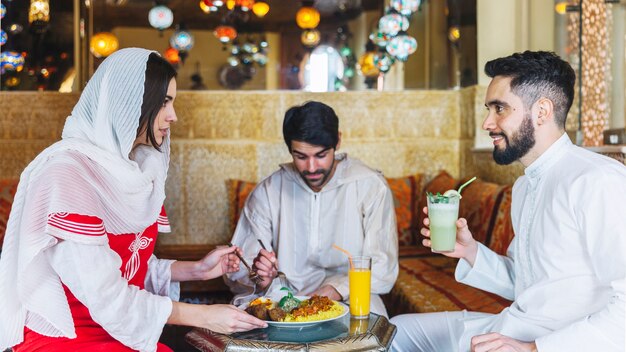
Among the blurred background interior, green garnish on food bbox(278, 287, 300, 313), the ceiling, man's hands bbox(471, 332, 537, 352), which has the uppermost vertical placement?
the ceiling

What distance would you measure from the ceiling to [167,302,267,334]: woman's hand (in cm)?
501

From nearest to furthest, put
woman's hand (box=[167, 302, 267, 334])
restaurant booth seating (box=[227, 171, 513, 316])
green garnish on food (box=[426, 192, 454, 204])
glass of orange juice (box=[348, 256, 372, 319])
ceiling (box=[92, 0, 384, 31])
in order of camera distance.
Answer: woman's hand (box=[167, 302, 267, 334]) → green garnish on food (box=[426, 192, 454, 204]) → glass of orange juice (box=[348, 256, 372, 319]) → restaurant booth seating (box=[227, 171, 513, 316]) → ceiling (box=[92, 0, 384, 31])

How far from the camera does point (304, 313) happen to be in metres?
2.29

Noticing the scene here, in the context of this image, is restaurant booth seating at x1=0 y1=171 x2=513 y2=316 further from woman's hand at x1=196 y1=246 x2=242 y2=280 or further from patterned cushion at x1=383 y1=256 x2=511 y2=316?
woman's hand at x1=196 y1=246 x2=242 y2=280

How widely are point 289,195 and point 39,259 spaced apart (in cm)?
Result: 165

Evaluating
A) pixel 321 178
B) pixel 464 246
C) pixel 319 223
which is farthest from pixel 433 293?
pixel 464 246

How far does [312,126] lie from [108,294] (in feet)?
4.89

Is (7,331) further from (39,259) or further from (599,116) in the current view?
(599,116)

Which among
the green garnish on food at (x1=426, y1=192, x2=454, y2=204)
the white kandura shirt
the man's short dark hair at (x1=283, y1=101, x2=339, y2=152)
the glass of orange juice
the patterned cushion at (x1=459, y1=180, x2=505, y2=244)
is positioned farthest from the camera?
the patterned cushion at (x1=459, y1=180, x2=505, y2=244)

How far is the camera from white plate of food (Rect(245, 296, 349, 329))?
226 cm

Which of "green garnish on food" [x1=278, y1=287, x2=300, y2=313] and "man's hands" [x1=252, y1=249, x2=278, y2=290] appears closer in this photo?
"green garnish on food" [x1=278, y1=287, x2=300, y2=313]

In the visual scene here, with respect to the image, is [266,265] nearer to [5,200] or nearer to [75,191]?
[75,191]

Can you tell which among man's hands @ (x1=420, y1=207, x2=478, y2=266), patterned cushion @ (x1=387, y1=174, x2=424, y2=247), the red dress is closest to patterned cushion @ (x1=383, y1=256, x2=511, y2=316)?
patterned cushion @ (x1=387, y1=174, x2=424, y2=247)

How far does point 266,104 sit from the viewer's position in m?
5.86
